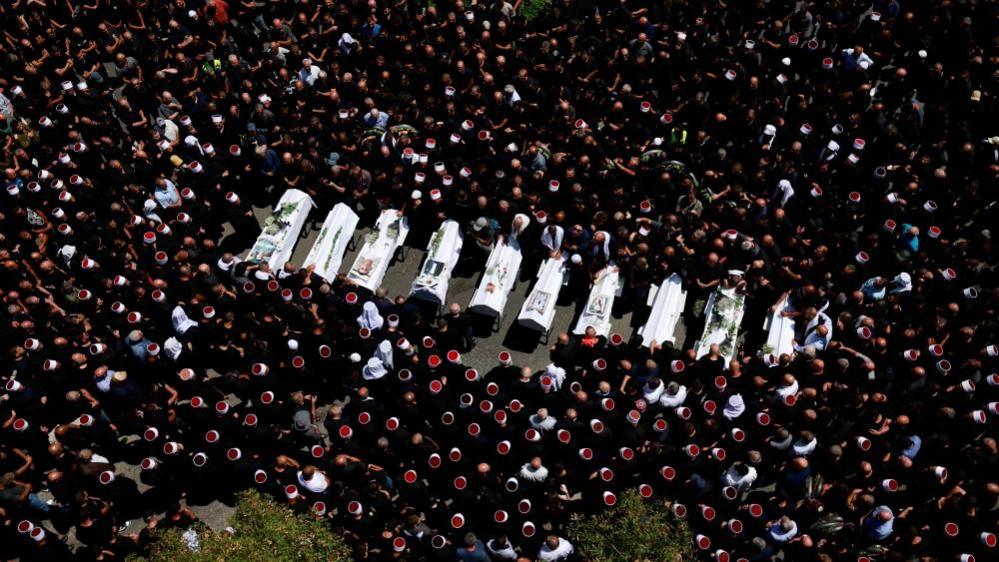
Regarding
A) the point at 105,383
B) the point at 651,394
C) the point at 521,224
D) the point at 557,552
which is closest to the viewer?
the point at 557,552

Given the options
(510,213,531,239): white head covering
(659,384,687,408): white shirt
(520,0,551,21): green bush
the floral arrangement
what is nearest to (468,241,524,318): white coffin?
(510,213,531,239): white head covering

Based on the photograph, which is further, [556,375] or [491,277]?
[491,277]

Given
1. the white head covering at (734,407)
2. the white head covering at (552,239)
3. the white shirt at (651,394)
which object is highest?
the white head covering at (552,239)

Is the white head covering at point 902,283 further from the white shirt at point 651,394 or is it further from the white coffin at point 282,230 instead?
the white coffin at point 282,230

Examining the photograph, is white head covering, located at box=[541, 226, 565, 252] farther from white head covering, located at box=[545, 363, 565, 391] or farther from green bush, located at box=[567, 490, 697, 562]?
green bush, located at box=[567, 490, 697, 562]

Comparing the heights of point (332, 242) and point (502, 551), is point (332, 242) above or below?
above

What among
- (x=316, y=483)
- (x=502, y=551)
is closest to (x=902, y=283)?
(x=502, y=551)

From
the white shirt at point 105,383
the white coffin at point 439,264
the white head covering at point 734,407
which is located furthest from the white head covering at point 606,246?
the white shirt at point 105,383

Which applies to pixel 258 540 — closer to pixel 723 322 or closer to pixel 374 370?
pixel 374 370
